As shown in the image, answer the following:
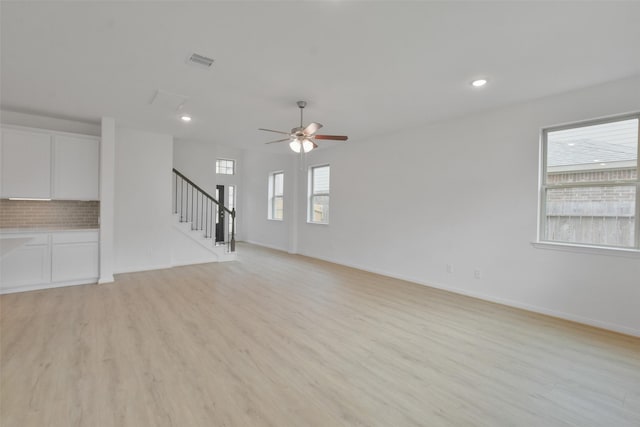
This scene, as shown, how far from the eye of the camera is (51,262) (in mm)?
4484

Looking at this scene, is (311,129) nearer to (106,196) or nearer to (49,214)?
(106,196)

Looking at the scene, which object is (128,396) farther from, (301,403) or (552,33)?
(552,33)

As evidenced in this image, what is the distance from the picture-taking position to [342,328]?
320 centimetres

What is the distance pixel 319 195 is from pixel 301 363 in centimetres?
522

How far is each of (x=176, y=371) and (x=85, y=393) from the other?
1.89 ft

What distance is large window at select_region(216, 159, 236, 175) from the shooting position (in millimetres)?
9461

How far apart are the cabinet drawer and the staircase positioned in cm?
156

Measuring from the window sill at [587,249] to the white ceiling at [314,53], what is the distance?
1.87 meters

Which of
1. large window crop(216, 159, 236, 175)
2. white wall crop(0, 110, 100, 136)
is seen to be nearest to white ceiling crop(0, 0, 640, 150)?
white wall crop(0, 110, 100, 136)

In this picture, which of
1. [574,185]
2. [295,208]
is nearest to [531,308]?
[574,185]

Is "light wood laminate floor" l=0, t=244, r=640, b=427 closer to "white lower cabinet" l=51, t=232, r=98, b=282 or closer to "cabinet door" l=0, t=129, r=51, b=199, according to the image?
"white lower cabinet" l=51, t=232, r=98, b=282

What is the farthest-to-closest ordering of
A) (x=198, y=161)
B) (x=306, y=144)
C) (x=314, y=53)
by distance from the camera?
(x=198, y=161) → (x=306, y=144) → (x=314, y=53)

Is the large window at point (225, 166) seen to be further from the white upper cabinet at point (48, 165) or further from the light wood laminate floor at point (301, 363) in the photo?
the light wood laminate floor at point (301, 363)

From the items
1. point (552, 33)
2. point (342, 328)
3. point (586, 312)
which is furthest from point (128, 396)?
point (586, 312)
